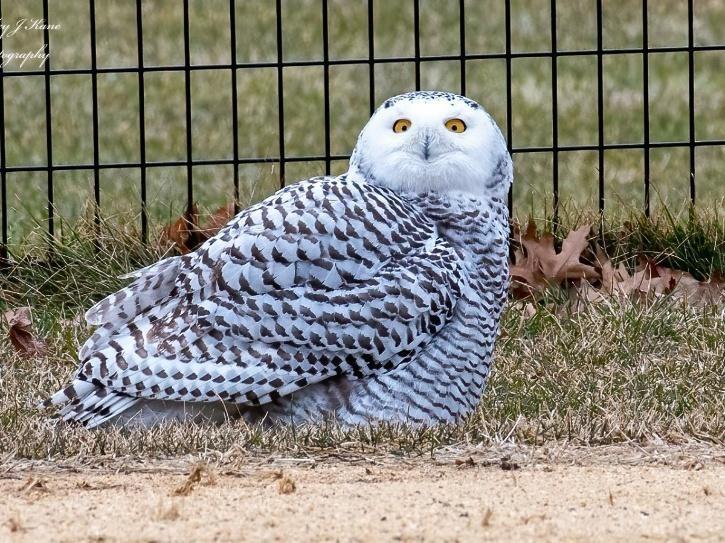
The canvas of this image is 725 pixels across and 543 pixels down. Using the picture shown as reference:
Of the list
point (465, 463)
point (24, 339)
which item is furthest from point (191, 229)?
point (465, 463)

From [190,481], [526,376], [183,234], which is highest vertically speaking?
[183,234]

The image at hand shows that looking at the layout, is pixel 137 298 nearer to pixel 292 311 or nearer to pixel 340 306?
pixel 292 311

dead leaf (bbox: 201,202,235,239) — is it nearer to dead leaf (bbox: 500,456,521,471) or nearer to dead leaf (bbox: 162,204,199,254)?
dead leaf (bbox: 162,204,199,254)

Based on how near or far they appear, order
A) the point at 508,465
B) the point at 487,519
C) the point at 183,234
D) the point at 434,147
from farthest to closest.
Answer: the point at 183,234
the point at 434,147
the point at 508,465
the point at 487,519

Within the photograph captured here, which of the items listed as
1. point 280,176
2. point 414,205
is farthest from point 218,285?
point 280,176

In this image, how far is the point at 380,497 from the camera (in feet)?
11.7

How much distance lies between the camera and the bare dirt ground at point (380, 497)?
10.9 ft

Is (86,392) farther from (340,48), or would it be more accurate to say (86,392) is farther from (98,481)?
(340,48)

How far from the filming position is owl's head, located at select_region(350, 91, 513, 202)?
4383mm

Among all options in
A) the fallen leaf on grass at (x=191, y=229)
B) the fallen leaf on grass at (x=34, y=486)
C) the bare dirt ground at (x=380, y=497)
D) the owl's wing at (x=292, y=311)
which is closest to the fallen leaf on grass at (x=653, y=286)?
the fallen leaf on grass at (x=191, y=229)

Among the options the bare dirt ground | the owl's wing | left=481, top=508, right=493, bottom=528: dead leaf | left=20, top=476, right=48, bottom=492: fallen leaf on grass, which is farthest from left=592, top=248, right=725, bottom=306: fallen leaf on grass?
left=20, top=476, right=48, bottom=492: fallen leaf on grass

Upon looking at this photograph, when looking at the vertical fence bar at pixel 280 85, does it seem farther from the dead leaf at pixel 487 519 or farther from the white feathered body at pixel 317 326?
the dead leaf at pixel 487 519

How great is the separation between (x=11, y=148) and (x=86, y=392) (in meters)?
5.52

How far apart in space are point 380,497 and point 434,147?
117cm
